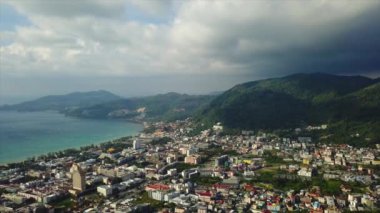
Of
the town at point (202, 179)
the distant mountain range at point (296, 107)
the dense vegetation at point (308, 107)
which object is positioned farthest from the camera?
the distant mountain range at point (296, 107)

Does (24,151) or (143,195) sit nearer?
(143,195)

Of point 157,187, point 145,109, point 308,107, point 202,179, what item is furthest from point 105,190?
point 145,109

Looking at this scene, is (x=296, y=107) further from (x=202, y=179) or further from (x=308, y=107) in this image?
(x=202, y=179)

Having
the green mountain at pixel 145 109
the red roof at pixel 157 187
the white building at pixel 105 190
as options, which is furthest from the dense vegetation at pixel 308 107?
the white building at pixel 105 190

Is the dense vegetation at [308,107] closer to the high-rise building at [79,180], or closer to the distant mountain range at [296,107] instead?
the distant mountain range at [296,107]

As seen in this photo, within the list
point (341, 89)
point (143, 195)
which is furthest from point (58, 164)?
point (341, 89)

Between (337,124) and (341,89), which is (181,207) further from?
(341,89)
